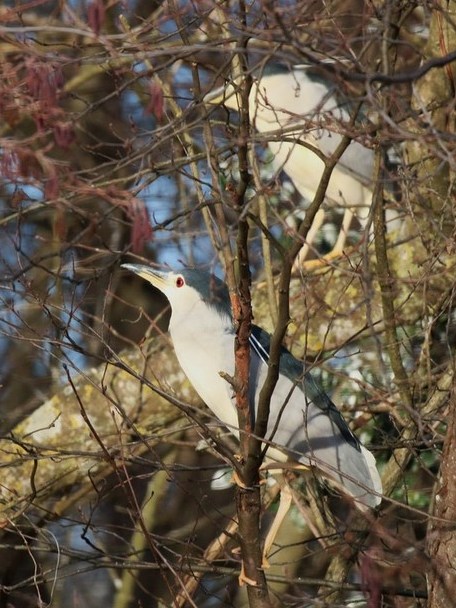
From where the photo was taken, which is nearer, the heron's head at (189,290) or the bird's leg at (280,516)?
the bird's leg at (280,516)

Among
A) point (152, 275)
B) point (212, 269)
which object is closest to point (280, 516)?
point (152, 275)

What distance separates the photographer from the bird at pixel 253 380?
13.3 ft

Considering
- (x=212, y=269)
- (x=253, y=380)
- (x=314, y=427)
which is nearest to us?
(x=212, y=269)

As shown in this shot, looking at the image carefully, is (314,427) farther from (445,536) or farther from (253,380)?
(445,536)

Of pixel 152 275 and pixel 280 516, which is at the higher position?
pixel 152 275

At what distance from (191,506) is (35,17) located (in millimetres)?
2798

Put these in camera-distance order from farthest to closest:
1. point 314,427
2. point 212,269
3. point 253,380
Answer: point 314,427
point 253,380
point 212,269

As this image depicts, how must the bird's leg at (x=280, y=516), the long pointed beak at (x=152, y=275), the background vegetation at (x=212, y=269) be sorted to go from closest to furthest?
the background vegetation at (x=212, y=269)
the bird's leg at (x=280, y=516)
the long pointed beak at (x=152, y=275)

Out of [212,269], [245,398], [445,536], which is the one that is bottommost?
[445,536]

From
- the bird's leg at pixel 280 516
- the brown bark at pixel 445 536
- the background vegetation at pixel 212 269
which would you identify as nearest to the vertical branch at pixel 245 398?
→ the background vegetation at pixel 212 269

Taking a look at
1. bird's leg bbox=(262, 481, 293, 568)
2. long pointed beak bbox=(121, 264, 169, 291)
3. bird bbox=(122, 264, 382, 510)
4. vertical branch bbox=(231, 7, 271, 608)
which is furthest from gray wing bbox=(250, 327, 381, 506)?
vertical branch bbox=(231, 7, 271, 608)

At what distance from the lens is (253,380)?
404cm

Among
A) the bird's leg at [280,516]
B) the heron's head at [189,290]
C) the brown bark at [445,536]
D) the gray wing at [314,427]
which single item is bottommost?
the brown bark at [445,536]

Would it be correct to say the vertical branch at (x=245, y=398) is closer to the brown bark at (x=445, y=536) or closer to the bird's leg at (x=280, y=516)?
the brown bark at (x=445, y=536)
